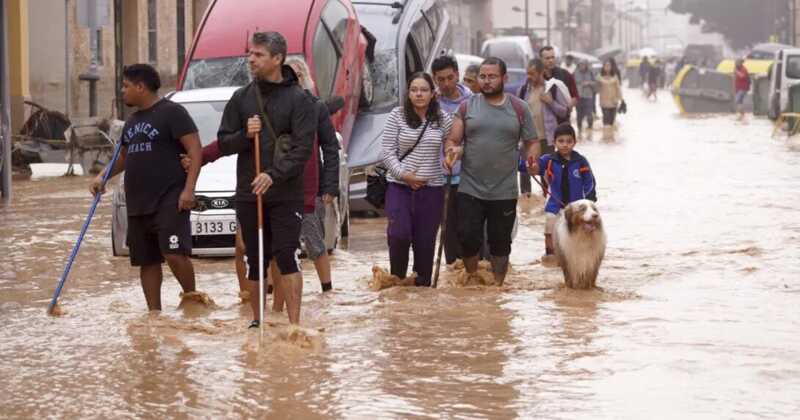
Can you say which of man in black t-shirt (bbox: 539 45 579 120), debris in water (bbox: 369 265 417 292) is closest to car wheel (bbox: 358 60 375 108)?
man in black t-shirt (bbox: 539 45 579 120)

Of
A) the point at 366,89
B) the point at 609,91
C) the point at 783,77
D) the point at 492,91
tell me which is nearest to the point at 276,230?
the point at 492,91

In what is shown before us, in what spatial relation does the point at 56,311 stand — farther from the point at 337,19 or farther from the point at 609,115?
the point at 609,115

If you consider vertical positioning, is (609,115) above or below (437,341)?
above

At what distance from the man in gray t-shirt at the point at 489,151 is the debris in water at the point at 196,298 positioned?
175 centimetres

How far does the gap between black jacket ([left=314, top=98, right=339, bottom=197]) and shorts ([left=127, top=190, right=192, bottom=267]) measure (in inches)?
34.2

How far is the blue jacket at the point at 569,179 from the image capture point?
13.0 metres

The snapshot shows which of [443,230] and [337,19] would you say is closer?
[443,230]

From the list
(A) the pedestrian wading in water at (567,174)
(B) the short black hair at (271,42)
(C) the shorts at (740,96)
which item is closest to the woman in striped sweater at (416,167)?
(A) the pedestrian wading in water at (567,174)

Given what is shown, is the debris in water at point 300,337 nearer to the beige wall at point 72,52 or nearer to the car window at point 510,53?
the beige wall at point 72,52

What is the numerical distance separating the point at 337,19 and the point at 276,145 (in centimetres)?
1016

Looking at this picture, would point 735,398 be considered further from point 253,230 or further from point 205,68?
point 205,68

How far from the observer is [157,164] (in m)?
10.1

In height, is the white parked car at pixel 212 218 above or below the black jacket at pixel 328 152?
below

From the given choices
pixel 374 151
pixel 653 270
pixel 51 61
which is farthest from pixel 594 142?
pixel 653 270
